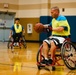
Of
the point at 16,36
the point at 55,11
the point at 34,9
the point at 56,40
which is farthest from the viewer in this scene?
the point at 34,9

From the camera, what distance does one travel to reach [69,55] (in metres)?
5.32

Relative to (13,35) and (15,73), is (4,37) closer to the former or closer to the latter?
(13,35)

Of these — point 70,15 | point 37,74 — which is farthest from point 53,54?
point 70,15

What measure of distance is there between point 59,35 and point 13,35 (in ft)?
21.5

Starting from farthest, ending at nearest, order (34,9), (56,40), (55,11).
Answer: (34,9)
(55,11)
(56,40)

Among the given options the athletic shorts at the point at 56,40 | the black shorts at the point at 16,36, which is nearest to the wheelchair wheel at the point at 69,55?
the athletic shorts at the point at 56,40

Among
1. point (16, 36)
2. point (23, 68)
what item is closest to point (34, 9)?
point (16, 36)

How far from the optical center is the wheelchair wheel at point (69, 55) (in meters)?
5.18

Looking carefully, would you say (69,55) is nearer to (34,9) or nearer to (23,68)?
(23,68)

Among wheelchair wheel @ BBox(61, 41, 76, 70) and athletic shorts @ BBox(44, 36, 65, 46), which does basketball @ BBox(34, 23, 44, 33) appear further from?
wheelchair wheel @ BBox(61, 41, 76, 70)

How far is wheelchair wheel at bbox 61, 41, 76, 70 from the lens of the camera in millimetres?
5176

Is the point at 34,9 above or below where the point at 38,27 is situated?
above

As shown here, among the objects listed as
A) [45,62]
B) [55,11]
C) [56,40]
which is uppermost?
[55,11]

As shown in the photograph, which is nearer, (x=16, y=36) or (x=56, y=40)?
(x=56, y=40)
